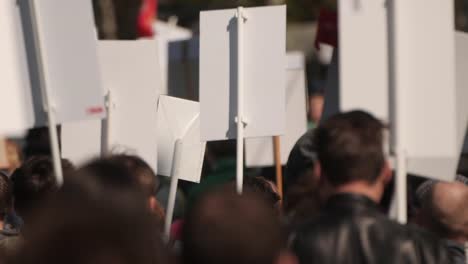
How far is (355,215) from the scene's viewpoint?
297cm

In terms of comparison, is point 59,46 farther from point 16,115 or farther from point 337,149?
point 337,149

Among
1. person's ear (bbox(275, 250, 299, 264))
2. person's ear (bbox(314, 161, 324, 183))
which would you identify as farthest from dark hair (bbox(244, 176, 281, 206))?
person's ear (bbox(275, 250, 299, 264))

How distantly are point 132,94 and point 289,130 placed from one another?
5.79 feet

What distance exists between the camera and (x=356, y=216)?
2.97 meters

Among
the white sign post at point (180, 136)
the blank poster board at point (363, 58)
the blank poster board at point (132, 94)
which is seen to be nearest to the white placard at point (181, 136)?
the white sign post at point (180, 136)

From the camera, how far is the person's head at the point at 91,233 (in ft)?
6.25

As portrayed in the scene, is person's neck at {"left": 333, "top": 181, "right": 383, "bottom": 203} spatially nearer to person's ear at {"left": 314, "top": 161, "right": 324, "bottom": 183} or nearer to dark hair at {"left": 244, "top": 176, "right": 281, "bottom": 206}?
person's ear at {"left": 314, "top": 161, "right": 324, "bottom": 183}

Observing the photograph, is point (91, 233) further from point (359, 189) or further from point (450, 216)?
point (450, 216)

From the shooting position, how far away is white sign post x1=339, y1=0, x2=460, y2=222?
334 cm

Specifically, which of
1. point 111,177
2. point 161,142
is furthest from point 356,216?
point 161,142

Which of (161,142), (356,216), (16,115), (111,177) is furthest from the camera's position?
(161,142)

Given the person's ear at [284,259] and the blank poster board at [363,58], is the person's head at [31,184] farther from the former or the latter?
the person's ear at [284,259]

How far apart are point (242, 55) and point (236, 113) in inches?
11.2

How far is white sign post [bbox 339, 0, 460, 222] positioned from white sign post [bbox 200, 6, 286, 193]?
1.36 metres
